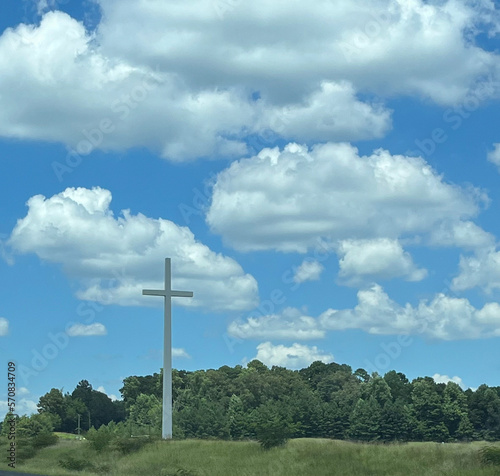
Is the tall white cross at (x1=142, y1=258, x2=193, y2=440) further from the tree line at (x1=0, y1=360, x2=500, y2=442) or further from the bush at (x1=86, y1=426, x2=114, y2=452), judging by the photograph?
the tree line at (x1=0, y1=360, x2=500, y2=442)

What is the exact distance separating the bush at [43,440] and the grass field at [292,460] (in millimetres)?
7816

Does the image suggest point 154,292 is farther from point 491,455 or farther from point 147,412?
point 147,412

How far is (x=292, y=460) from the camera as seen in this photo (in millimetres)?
42219

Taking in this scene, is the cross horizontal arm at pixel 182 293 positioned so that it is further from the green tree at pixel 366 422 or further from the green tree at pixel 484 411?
the green tree at pixel 484 411

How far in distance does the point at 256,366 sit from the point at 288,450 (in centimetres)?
14725

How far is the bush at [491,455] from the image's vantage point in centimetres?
3419

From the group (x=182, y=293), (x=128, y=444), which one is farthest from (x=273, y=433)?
(x=182, y=293)

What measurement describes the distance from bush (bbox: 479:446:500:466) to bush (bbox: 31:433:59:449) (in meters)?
38.3

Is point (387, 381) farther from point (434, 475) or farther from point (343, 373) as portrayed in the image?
point (434, 475)

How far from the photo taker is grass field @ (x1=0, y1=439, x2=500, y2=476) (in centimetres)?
3671

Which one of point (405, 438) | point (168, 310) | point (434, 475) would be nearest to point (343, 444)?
point (434, 475)

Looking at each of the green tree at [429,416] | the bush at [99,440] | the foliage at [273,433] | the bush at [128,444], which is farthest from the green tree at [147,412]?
the foliage at [273,433]

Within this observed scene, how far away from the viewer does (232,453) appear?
152 ft

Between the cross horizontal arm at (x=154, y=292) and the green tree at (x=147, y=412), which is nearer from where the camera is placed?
the cross horizontal arm at (x=154, y=292)
